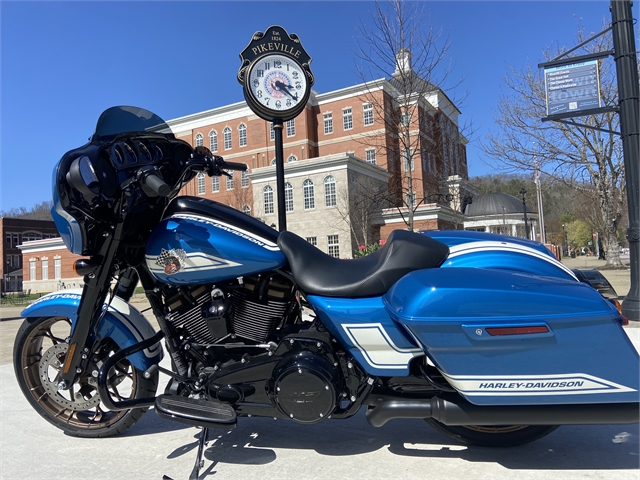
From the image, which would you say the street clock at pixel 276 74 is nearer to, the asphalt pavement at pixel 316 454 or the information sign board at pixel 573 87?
the asphalt pavement at pixel 316 454

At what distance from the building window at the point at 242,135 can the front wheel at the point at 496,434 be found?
49.8 m

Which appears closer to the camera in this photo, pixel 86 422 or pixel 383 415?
pixel 383 415

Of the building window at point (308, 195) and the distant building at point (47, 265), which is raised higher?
the building window at point (308, 195)

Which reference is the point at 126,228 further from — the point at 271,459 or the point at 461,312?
the point at 461,312

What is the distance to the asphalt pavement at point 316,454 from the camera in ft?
7.41

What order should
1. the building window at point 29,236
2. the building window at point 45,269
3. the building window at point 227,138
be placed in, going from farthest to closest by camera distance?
1. the building window at point 29,236
2. the building window at point 227,138
3. the building window at point 45,269

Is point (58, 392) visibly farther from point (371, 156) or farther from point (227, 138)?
point (227, 138)

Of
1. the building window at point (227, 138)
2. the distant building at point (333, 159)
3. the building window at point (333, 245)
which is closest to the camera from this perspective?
the distant building at point (333, 159)

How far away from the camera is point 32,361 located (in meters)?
3.04

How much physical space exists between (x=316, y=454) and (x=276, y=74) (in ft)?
16.5

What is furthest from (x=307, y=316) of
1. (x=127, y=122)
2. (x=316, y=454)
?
(x=127, y=122)

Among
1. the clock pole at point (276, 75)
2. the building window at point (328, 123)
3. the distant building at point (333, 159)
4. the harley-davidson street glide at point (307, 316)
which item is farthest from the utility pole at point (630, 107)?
the building window at point (328, 123)

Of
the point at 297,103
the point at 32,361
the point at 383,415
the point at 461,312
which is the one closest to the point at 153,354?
the point at 32,361

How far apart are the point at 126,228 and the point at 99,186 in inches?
11.4
